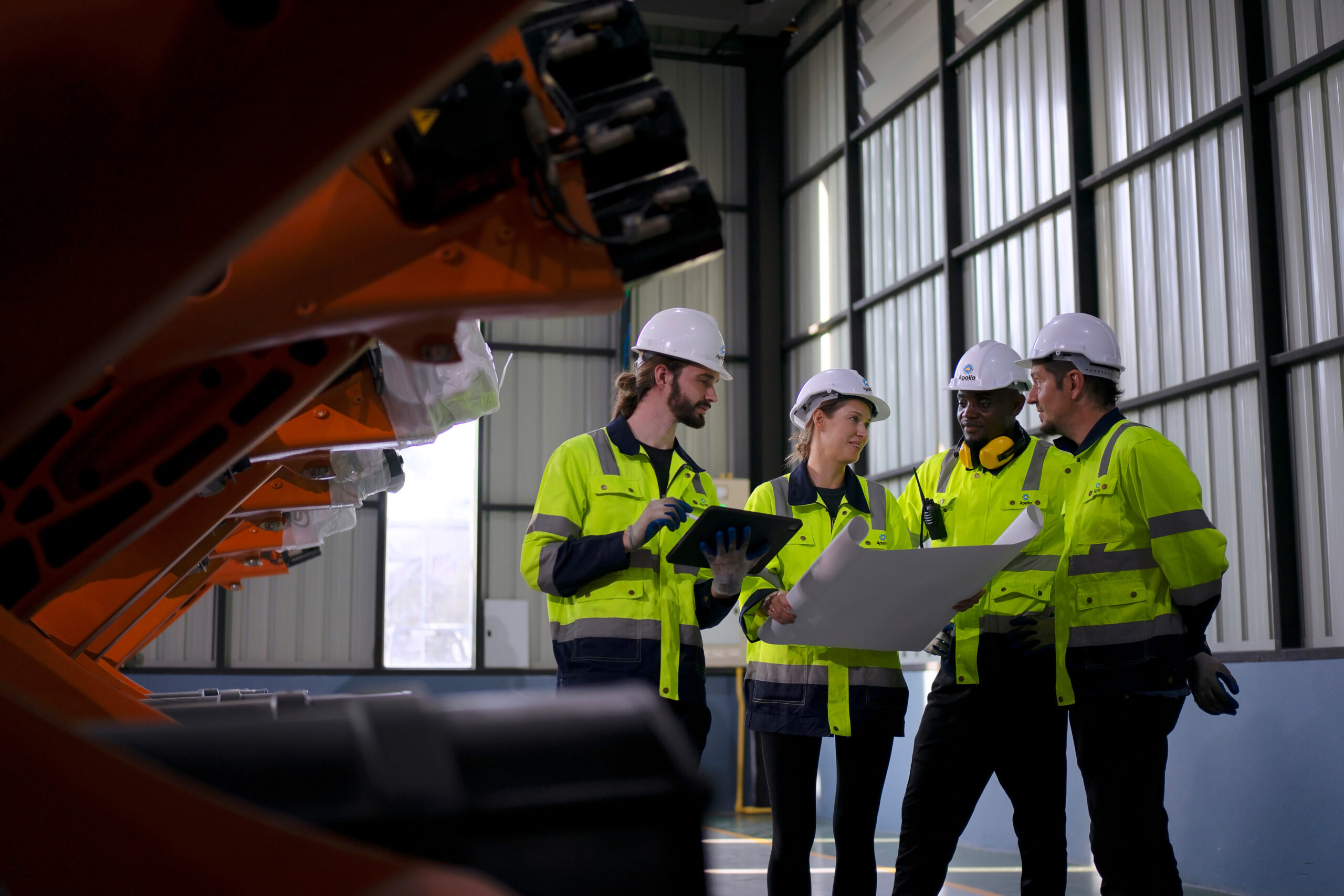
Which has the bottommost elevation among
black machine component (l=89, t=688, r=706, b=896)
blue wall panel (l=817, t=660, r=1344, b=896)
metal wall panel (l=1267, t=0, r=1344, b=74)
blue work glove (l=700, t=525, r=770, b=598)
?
blue wall panel (l=817, t=660, r=1344, b=896)

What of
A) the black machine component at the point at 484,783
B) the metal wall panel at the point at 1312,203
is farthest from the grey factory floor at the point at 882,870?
the black machine component at the point at 484,783

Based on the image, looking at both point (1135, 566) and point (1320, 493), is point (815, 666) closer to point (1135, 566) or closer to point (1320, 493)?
point (1135, 566)

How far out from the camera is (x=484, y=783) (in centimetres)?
95

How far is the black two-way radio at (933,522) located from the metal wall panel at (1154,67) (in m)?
Answer: 5.39

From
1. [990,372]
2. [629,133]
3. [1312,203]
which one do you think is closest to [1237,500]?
[1312,203]

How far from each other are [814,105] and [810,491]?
11568mm

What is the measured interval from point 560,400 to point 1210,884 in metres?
9.85

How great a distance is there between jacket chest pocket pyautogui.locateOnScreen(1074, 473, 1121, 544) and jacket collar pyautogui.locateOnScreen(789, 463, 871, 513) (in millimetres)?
797

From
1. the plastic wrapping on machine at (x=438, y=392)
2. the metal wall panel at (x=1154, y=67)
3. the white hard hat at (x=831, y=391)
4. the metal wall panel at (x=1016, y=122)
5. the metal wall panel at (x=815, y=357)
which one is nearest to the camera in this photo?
the plastic wrapping on machine at (x=438, y=392)

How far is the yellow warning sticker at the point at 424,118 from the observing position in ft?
5.91

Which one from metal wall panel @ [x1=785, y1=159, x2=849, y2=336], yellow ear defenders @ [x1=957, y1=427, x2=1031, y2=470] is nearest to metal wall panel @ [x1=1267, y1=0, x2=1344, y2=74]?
yellow ear defenders @ [x1=957, y1=427, x2=1031, y2=470]

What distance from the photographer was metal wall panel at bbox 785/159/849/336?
47.9ft

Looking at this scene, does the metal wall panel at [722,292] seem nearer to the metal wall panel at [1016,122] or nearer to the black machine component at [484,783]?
the metal wall panel at [1016,122]

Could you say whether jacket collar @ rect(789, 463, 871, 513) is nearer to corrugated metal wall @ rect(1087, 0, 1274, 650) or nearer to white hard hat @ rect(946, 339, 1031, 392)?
white hard hat @ rect(946, 339, 1031, 392)
